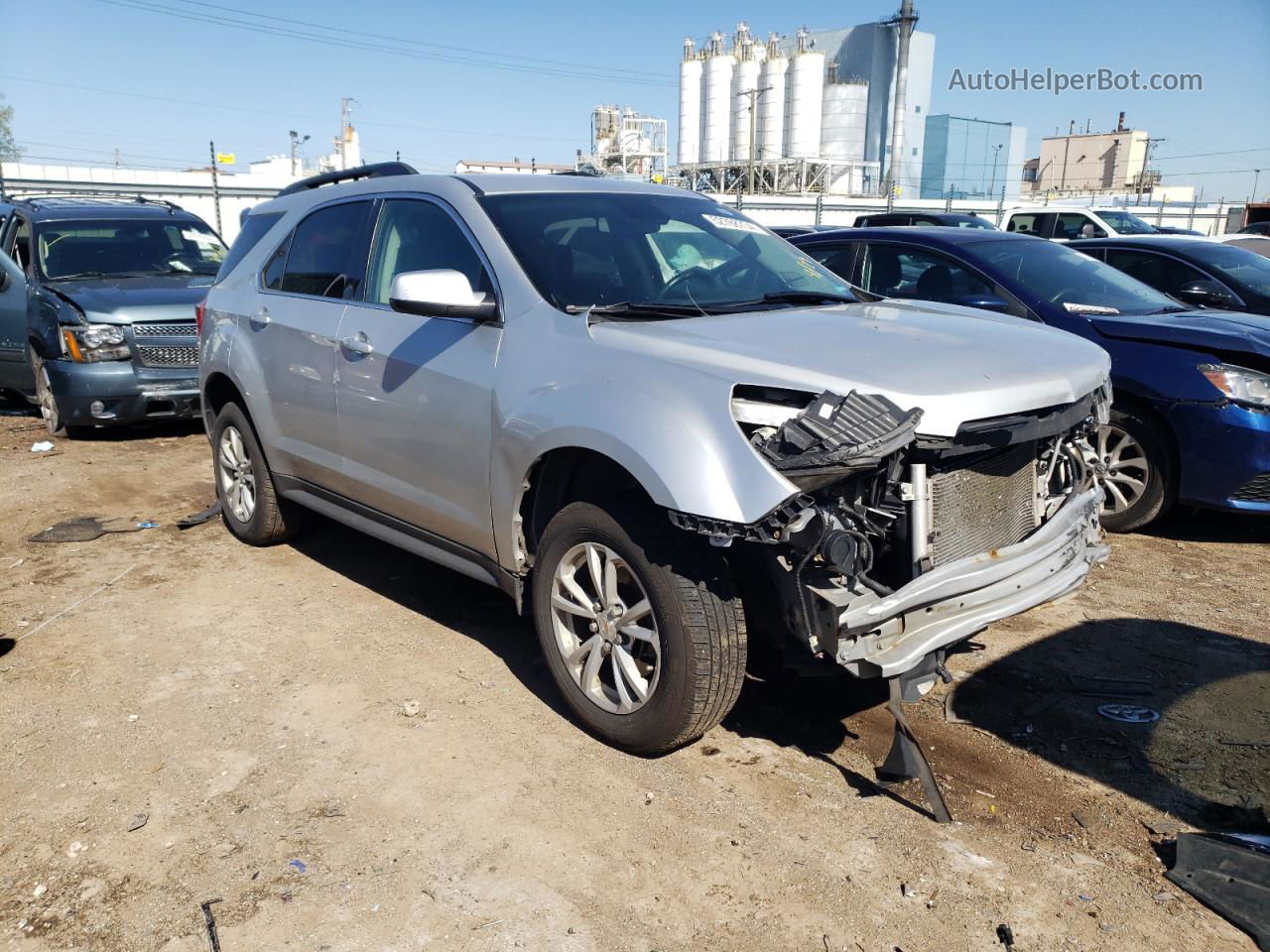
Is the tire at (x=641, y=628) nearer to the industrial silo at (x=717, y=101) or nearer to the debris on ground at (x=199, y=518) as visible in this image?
the debris on ground at (x=199, y=518)

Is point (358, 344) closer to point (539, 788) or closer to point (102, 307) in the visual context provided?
point (539, 788)

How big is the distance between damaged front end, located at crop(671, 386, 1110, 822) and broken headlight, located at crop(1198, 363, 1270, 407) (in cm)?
275

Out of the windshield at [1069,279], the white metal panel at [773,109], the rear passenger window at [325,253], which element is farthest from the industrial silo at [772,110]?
the rear passenger window at [325,253]

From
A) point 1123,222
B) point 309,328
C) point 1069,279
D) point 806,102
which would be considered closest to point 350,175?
point 309,328

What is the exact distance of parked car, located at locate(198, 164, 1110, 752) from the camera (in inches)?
112

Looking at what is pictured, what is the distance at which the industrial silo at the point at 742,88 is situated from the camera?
56.5 m

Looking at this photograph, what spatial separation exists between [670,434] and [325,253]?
263 centimetres

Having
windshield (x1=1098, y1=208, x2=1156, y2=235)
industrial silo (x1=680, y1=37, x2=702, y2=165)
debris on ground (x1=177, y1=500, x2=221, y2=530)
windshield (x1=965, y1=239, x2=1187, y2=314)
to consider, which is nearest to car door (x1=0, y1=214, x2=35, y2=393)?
debris on ground (x1=177, y1=500, x2=221, y2=530)

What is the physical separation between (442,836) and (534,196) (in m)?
2.53

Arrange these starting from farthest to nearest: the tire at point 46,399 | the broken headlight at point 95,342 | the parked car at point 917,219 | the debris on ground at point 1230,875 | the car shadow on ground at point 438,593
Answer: the parked car at point 917,219, the tire at point 46,399, the broken headlight at point 95,342, the car shadow on ground at point 438,593, the debris on ground at point 1230,875

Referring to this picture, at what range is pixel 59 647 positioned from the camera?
443 centimetres

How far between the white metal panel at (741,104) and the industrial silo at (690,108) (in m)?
2.32

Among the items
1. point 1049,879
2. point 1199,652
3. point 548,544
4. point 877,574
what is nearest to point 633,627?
point 548,544

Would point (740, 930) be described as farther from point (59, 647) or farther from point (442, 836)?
point (59, 647)
